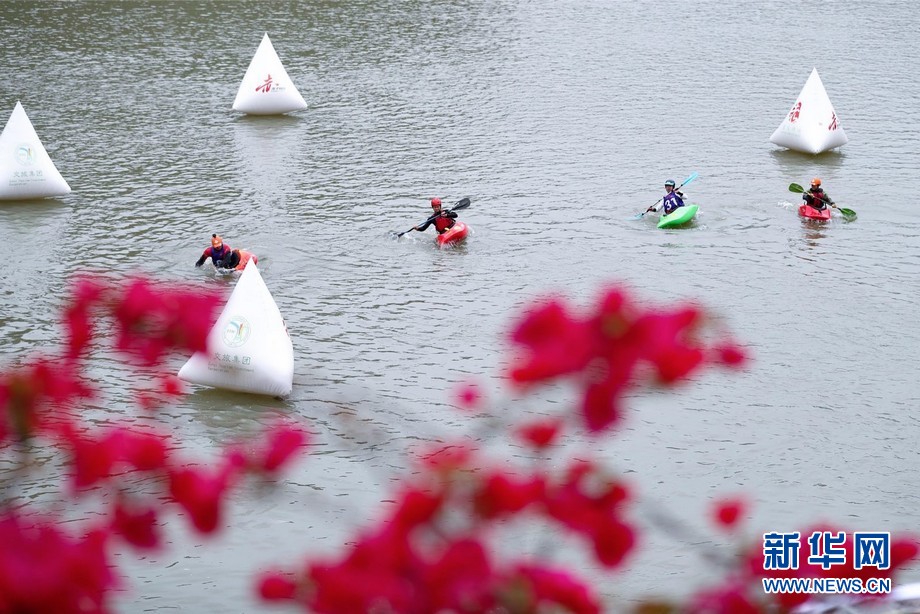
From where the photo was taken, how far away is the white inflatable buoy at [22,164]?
34250mm

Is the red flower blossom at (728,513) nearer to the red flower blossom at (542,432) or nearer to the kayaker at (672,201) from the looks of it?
the red flower blossom at (542,432)

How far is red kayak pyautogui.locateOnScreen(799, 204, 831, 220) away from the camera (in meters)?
33.0

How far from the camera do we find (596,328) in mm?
6840

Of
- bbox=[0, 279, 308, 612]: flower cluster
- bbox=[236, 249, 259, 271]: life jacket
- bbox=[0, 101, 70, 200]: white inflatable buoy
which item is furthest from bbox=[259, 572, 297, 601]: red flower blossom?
bbox=[0, 101, 70, 200]: white inflatable buoy

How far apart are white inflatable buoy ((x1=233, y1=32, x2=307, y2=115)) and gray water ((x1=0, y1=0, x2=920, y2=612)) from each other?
0.67 meters

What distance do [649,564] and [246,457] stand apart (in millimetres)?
11802

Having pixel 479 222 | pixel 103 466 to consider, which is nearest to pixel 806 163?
pixel 479 222

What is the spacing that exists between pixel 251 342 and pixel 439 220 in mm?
10558

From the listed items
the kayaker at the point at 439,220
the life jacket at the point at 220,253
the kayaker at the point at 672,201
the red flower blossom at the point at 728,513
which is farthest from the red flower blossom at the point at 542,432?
the kayaker at the point at 672,201

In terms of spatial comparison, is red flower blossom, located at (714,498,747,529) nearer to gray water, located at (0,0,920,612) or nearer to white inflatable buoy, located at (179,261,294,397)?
gray water, located at (0,0,920,612)

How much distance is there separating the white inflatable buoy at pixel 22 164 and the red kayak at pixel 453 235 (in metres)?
12.1

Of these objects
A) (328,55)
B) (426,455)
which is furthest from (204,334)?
(328,55)

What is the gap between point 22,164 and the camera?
3434 cm

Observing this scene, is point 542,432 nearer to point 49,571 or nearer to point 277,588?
point 277,588
